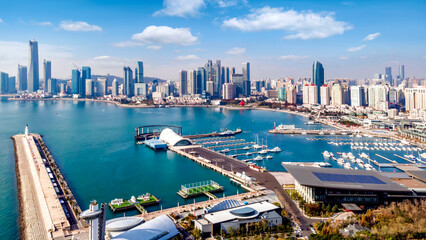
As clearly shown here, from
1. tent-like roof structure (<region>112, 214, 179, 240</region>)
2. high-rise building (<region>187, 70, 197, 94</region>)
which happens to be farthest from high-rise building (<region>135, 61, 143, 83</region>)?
tent-like roof structure (<region>112, 214, 179, 240</region>)

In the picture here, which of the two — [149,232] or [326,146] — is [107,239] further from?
[326,146]

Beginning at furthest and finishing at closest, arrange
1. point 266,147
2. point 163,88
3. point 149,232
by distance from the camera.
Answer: point 163,88 < point 266,147 < point 149,232

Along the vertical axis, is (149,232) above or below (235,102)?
below

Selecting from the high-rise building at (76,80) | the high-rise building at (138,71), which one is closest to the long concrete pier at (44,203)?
the high-rise building at (76,80)

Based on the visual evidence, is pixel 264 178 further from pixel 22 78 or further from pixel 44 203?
pixel 22 78

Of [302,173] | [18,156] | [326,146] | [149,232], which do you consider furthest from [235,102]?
[149,232]

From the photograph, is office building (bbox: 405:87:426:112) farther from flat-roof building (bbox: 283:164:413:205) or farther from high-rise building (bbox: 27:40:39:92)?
high-rise building (bbox: 27:40:39:92)

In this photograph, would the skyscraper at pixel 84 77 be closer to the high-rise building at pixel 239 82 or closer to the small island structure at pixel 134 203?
the high-rise building at pixel 239 82
